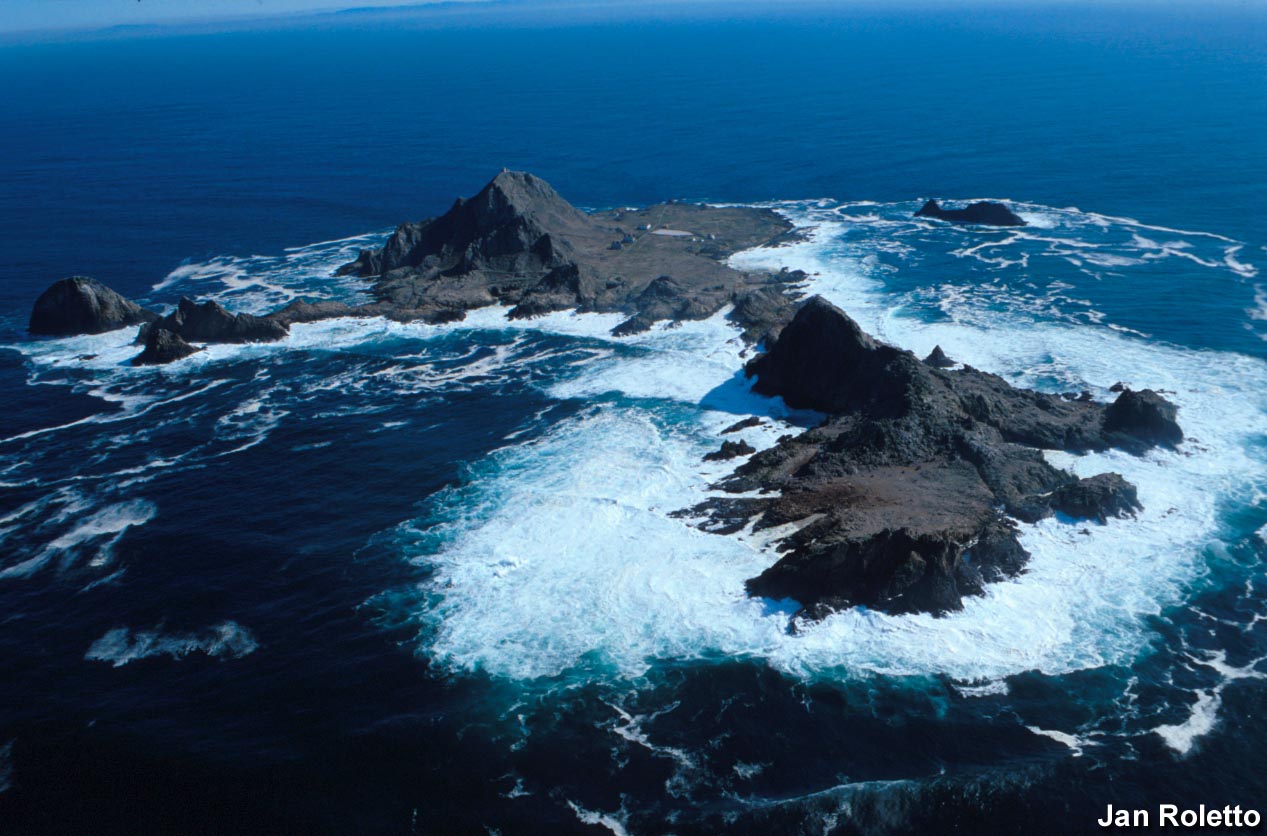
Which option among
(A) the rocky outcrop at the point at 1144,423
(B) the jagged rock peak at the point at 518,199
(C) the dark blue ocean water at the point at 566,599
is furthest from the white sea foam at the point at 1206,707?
(B) the jagged rock peak at the point at 518,199

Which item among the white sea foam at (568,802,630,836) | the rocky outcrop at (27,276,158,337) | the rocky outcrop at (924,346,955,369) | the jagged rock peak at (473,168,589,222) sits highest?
the jagged rock peak at (473,168,589,222)

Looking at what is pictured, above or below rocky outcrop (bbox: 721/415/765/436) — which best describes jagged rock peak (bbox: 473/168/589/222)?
above

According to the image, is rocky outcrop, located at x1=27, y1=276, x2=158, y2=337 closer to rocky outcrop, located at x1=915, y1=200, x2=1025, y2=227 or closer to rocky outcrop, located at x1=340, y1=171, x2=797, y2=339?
rocky outcrop, located at x1=340, y1=171, x2=797, y2=339

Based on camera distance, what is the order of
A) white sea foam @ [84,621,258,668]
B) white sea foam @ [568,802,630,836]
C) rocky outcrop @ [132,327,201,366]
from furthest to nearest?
rocky outcrop @ [132,327,201,366], white sea foam @ [84,621,258,668], white sea foam @ [568,802,630,836]

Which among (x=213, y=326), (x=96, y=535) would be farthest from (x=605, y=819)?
(x=213, y=326)

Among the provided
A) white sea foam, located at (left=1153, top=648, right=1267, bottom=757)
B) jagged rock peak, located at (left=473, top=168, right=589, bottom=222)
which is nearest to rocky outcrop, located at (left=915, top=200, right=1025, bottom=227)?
jagged rock peak, located at (left=473, top=168, right=589, bottom=222)

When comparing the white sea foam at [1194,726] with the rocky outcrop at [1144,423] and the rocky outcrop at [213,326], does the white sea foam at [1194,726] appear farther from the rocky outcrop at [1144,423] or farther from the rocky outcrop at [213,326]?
the rocky outcrop at [213,326]
